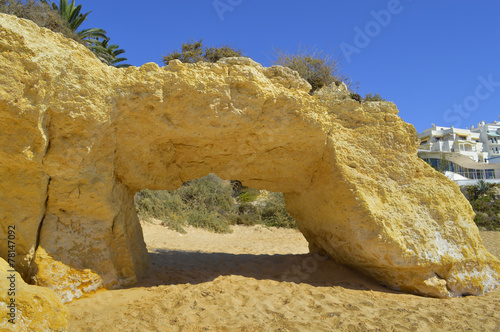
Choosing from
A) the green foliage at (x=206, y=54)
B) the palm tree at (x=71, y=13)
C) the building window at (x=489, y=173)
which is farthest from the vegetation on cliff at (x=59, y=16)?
the building window at (x=489, y=173)

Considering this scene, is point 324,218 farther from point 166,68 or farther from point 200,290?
point 166,68

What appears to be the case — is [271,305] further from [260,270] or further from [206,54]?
[206,54]

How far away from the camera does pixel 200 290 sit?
14.2 feet

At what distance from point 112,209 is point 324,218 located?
10.4 feet

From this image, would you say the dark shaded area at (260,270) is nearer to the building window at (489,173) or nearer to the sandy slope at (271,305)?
the sandy slope at (271,305)

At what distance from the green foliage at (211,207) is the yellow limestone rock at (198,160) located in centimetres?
764

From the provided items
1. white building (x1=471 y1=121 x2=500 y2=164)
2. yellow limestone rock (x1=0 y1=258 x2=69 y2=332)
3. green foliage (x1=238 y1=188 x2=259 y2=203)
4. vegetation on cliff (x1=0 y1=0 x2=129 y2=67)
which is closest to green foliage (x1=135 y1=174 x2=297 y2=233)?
green foliage (x1=238 y1=188 x2=259 y2=203)

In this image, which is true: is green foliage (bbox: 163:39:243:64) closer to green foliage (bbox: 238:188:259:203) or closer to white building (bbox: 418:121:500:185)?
green foliage (bbox: 238:188:259:203)

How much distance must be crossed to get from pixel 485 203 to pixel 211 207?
16634 millimetres

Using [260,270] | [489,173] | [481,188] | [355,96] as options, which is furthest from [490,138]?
[260,270]

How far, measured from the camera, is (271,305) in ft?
12.8

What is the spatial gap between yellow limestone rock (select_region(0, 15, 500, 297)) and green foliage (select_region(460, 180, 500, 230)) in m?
16.3

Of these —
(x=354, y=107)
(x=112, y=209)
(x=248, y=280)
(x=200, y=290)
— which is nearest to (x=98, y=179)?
(x=112, y=209)

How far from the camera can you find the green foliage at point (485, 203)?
1838cm
